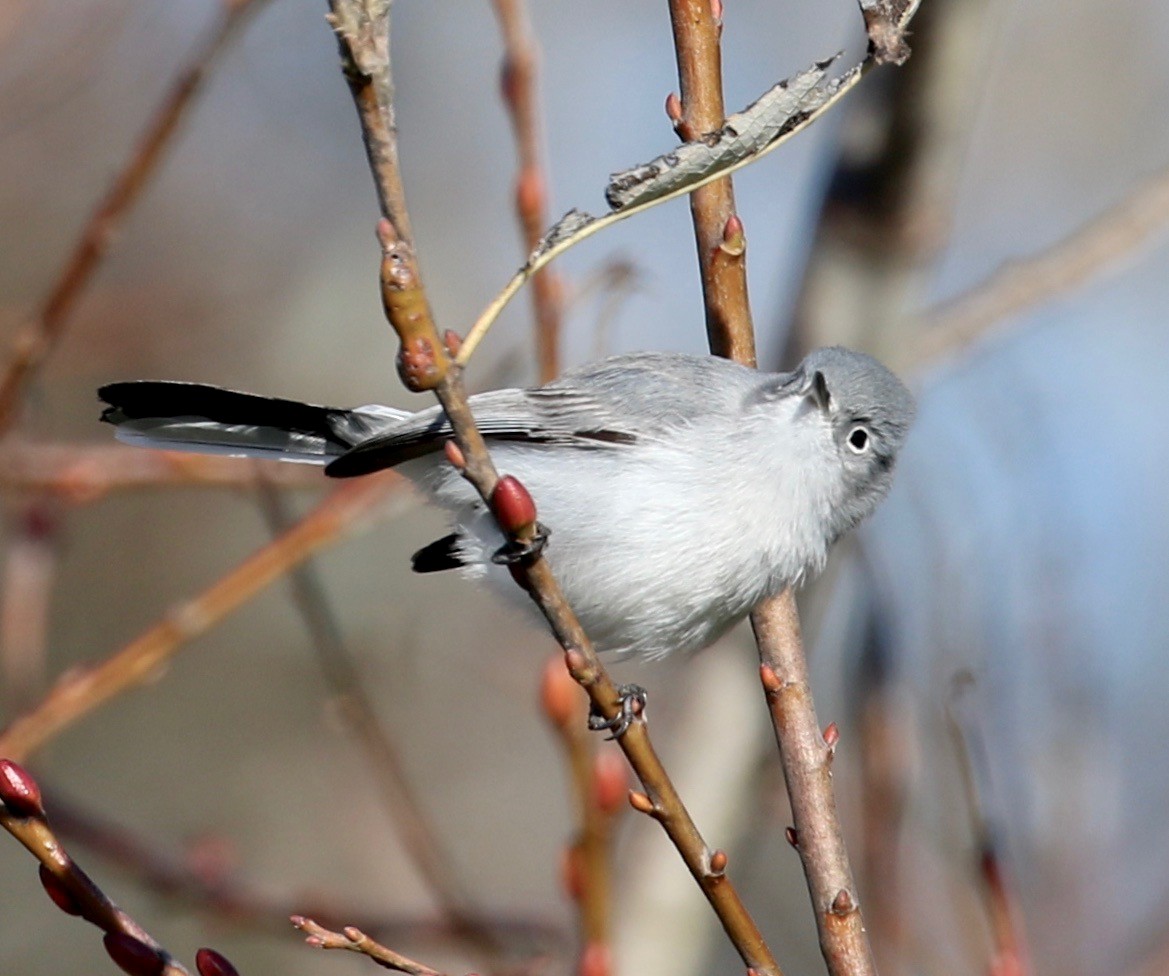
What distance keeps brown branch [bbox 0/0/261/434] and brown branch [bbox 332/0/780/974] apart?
3.22 ft

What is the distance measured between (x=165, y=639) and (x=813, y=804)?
0.94 meters

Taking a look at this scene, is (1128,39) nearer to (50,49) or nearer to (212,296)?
(212,296)

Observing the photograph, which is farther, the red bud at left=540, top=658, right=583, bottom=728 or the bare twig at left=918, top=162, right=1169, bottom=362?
the bare twig at left=918, top=162, right=1169, bottom=362

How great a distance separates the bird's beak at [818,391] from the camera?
201cm

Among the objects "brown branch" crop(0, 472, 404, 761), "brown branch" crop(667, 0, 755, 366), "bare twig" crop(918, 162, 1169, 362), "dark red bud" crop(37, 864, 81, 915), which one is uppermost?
"bare twig" crop(918, 162, 1169, 362)

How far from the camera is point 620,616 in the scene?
195 cm

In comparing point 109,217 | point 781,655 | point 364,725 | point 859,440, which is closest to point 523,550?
point 781,655

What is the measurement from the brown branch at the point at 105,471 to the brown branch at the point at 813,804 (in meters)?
0.90

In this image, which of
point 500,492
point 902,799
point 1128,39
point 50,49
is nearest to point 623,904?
point 902,799

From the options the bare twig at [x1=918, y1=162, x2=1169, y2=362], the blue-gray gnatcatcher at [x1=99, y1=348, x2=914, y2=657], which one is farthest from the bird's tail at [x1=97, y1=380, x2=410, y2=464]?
the bare twig at [x1=918, y1=162, x2=1169, y2=362]

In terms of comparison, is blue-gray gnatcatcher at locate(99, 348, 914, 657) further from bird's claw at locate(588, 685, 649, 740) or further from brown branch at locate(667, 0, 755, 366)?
bird's claw at locate(588, 685, 649, 740)

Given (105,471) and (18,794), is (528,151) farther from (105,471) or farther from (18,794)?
(18,794)

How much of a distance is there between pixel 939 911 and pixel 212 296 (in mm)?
4147

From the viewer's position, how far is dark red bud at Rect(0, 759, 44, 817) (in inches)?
43.6
